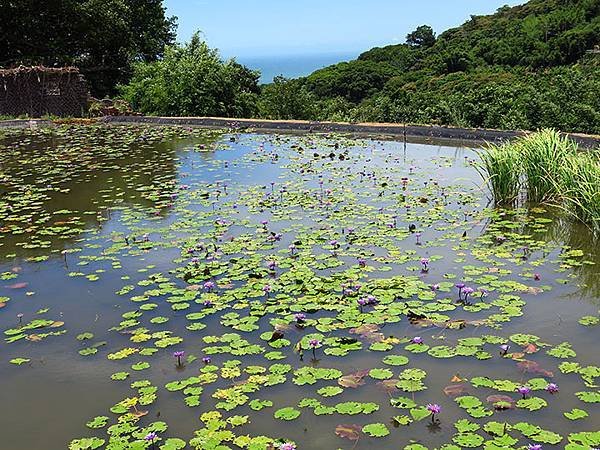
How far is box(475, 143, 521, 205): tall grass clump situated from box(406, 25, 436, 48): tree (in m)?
26.1

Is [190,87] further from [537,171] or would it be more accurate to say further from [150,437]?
[150,437]

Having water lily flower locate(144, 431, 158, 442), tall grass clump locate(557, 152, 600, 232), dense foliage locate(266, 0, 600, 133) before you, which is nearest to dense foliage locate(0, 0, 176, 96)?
dense foliage locate(266, 0, 600, 133)

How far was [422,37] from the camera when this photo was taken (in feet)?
98.9

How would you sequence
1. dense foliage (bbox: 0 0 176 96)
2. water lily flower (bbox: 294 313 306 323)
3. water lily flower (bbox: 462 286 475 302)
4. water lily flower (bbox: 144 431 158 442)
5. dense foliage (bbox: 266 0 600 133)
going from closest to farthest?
water lily flower (bbox: 144 431 158 442)
water lily flower (bbox: 294 313 306 323)
water lily flower (bbox: 462 286 475 302)
dense foliage (bbox: 266 0 600 133)
dense foliage (bbox: 0 0 176 96)

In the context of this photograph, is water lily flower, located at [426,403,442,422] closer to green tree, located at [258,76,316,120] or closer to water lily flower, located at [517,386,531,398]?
water lily flower, located at [517,386,531,398]

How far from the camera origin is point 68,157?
8039mm

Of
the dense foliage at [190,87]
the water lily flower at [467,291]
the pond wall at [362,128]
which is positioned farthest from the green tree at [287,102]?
the water lily flower at [467,291]

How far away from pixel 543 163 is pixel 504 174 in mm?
307

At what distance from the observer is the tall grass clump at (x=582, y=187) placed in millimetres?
4039

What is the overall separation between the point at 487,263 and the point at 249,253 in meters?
1.46

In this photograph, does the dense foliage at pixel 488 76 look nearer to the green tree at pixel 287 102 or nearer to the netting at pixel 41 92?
the green tree at pixel 287 102

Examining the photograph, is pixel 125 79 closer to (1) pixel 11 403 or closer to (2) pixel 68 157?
(2) pixel 68 157

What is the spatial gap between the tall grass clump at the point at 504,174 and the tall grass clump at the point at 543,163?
7 centimetres

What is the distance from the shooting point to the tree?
1173 inches
